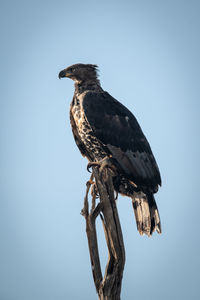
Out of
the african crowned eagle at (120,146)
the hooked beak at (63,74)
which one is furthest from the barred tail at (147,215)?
the hooked beak at (63,74)

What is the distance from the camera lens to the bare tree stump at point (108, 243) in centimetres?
570

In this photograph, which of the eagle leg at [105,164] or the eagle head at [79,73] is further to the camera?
the eagle head at [79,73]

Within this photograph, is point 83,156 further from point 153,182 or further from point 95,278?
point 95,278

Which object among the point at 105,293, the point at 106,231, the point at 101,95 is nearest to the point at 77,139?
the point at 101,95

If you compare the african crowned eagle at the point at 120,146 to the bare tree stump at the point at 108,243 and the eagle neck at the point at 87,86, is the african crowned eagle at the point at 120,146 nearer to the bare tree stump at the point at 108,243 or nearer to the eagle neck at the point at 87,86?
the eagle neck at the point at 87,86

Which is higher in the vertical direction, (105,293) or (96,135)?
(96,135)

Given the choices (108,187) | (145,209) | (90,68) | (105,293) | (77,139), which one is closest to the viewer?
(105,293)

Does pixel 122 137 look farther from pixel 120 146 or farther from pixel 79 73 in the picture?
pixel 79 73

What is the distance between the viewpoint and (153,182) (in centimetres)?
732

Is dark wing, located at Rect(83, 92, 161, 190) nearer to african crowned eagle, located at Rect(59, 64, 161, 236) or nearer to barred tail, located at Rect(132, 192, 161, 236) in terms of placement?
african crowned eagle, located at Rect(59, 64, 161, 236)

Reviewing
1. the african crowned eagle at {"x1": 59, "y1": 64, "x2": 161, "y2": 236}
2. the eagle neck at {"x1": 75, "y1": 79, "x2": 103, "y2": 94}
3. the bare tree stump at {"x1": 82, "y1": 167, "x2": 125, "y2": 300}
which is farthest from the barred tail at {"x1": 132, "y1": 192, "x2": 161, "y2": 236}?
the eagle neck at {"x1": 75, "y1": 79, "x2": 103, "y2": 94}

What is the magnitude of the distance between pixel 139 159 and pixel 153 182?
506 mm

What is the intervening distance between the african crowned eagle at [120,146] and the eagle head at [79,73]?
17.5 inches

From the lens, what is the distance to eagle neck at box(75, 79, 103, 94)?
8500 mm
